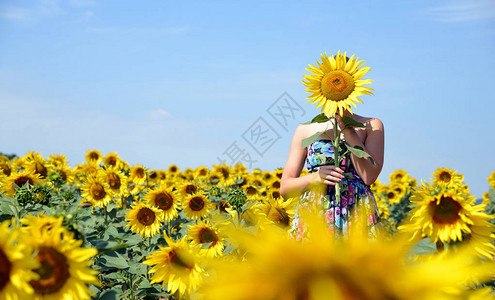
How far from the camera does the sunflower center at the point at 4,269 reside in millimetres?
949

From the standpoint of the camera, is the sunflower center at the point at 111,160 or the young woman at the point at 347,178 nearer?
the young woman at the point at 347,178

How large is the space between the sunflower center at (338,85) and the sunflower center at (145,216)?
7.02ft

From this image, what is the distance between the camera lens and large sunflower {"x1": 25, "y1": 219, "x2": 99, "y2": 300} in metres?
0.98

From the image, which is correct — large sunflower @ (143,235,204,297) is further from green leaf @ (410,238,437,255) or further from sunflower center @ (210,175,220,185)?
sunflower center @ (210,175,220,185)

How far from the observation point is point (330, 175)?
8.75ft

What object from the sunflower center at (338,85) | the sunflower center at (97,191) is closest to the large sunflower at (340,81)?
the sunflower center at (338,85)

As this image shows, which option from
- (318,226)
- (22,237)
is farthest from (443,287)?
(22,237)

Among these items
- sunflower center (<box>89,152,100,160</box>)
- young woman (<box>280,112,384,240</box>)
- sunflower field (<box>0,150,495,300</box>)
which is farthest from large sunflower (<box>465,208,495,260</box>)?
sunflower center (<box>89,152,100,160</box>)

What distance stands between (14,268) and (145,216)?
3.24 metres

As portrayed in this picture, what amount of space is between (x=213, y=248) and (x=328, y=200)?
912 millimetres

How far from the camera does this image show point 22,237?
100 centimetres

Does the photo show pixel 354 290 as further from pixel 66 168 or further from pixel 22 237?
pixel 66 168

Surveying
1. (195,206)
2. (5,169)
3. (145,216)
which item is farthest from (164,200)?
(5,169)

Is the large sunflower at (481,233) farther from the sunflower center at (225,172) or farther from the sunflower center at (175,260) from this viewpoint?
the sunflower center at (225,172)
